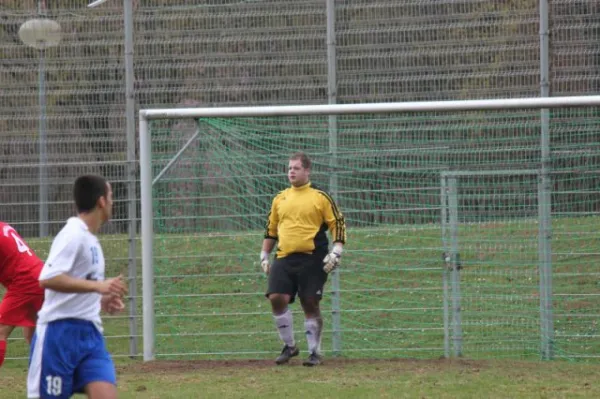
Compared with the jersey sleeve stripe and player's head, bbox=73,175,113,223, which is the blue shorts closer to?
player's head, bbox=73,175,113,223

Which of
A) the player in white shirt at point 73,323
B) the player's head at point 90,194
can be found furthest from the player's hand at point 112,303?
the player's head at point 90,194

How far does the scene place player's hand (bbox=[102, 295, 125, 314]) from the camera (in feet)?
20.1

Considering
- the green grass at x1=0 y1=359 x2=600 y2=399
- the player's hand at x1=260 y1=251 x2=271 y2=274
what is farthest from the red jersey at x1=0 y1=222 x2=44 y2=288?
the player's hand at x1=260 y1=251 x2=271 y2=274

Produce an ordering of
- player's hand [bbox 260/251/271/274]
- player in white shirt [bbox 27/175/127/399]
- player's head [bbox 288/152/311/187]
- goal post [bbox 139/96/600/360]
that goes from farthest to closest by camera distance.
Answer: goal post [bbox 139/96/600/360] → player's hand [bbox 260/251/271/274] → player's head [bbox 288/152/311/187] → player in white shirt [bbox 27/175/127/399]

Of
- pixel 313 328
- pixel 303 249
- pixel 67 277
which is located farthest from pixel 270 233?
pixel 67 277

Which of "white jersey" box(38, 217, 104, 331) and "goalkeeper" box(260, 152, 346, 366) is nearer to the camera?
"white jersey" box(38, 217, 104, 331)

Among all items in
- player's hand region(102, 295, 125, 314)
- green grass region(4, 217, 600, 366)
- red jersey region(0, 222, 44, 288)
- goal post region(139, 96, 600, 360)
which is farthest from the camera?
Answer: green grass region(4, 217, 600, 366)

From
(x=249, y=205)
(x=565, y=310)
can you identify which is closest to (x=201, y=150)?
(x=249, y=205)

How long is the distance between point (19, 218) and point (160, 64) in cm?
231

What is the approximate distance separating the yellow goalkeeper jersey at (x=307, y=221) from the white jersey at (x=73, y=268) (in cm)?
438

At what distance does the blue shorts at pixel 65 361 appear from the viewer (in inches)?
238

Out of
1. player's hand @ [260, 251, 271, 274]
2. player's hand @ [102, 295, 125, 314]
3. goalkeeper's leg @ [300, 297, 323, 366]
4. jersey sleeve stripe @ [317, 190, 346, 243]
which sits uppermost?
jersey sleeve stripe @ [317, 190, 346, 243]

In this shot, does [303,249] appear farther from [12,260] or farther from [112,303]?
[112,303]

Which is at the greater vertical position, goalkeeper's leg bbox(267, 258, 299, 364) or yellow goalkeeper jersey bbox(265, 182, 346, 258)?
yellow goalkeeper jersey bbox(265, 182, 346, 258)
